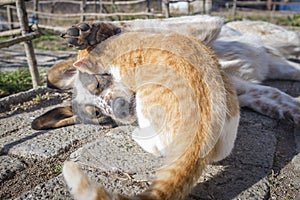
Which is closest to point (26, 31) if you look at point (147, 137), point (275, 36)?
point (147, 137)

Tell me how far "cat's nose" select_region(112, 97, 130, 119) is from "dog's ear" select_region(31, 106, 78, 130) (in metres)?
0.39

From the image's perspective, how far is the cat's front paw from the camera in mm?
2631

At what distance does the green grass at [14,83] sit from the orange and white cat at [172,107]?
185 centimetres

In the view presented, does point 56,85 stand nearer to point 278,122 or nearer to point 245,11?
point 278,122

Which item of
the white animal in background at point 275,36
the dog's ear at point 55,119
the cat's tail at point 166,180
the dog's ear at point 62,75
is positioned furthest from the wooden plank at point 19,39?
the white animal in background at point 275,36

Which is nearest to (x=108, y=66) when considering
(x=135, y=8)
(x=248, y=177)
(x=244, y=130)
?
(x=244, y=130)

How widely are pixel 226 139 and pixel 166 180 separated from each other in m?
0.50

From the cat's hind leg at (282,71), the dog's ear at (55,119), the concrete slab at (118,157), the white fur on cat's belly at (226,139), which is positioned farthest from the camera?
the cat's hind leg at (282,71)

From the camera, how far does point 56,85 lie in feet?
10.2

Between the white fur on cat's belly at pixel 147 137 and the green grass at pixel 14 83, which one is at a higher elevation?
the white fur on cat's belly at pixel 147 137

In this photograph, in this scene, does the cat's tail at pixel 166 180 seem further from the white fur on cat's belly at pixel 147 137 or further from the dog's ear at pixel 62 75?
the dog's ear at pixel 62 75

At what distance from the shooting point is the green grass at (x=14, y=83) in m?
3.77

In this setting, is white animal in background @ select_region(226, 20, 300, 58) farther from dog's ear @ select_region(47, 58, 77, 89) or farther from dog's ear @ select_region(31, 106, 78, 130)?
dog's ear @ select_region(31, 106, 78, 130)

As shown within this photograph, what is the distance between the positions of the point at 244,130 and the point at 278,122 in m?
0.39
